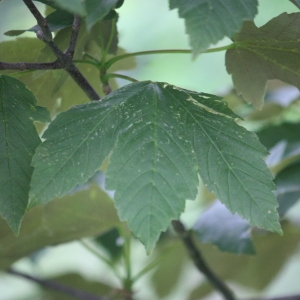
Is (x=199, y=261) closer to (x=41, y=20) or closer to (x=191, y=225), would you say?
(x=191, y=225)

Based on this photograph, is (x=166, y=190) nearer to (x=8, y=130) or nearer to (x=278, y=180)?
(x=8, y=130)

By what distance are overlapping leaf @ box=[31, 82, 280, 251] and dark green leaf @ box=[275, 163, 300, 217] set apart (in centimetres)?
27

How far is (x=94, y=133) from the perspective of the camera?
1.28ft

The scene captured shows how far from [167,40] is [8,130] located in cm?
114

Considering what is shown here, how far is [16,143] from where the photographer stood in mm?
389

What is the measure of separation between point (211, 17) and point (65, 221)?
1.24 feet

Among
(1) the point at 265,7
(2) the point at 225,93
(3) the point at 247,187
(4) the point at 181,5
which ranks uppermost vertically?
(1) the point at 265,7

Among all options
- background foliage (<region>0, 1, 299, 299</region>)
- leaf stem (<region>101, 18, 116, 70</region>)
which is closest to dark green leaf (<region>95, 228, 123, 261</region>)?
background foliage (<region>0, 1, 299, 299</region>)

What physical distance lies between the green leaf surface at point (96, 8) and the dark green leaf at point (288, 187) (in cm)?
39

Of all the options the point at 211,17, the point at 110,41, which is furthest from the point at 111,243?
the point at 211,17

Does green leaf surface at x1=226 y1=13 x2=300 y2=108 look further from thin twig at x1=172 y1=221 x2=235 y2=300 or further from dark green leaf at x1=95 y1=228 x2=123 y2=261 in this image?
dark green leaf at x1=95 y1=228 x2=123 y2=261

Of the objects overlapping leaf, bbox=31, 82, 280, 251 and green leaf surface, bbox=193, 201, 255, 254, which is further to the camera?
green leaf surface, bbox=193, 201, 255, 254

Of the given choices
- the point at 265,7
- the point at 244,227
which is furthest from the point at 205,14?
the point at 265,7

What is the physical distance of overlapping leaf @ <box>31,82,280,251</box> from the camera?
37 centimetres
